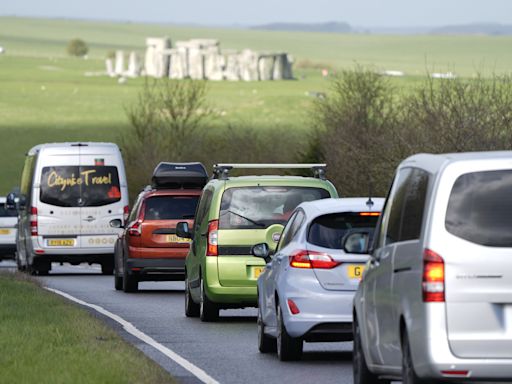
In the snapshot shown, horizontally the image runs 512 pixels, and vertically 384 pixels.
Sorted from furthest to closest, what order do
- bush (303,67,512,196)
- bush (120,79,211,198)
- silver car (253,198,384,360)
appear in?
bush (120,79,211,198), bush (303,67,512,196), silver car (253,198,384,360)

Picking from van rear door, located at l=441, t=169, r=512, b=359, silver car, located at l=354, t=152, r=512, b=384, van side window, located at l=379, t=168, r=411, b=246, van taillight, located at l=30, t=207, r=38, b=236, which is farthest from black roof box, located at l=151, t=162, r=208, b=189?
van rear door, located at l=441, t=169, r=512, b=359

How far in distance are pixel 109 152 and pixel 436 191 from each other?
87.1 feet

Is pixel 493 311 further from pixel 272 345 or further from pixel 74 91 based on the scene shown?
pixel 74 91

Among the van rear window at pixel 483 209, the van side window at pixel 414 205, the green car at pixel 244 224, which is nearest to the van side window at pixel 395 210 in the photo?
the van side window at pixel 414 205

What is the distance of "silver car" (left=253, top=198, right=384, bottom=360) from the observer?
15.0 metres

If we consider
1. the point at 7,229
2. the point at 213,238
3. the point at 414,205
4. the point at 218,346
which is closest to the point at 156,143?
the point at 7,229

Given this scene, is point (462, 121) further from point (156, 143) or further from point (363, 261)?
point (156, 143)

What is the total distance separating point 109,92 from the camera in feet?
513

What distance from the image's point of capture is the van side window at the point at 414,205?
10203mm

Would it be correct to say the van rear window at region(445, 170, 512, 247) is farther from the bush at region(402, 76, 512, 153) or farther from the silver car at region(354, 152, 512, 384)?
the bush at region(402, 76, 512, 153)

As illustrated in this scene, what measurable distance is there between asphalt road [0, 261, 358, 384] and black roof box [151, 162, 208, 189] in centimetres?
478

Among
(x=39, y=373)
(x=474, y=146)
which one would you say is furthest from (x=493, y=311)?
(x=474, y=146)

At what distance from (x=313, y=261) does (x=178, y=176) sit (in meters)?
18.8

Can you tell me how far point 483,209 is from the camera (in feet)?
32.3
